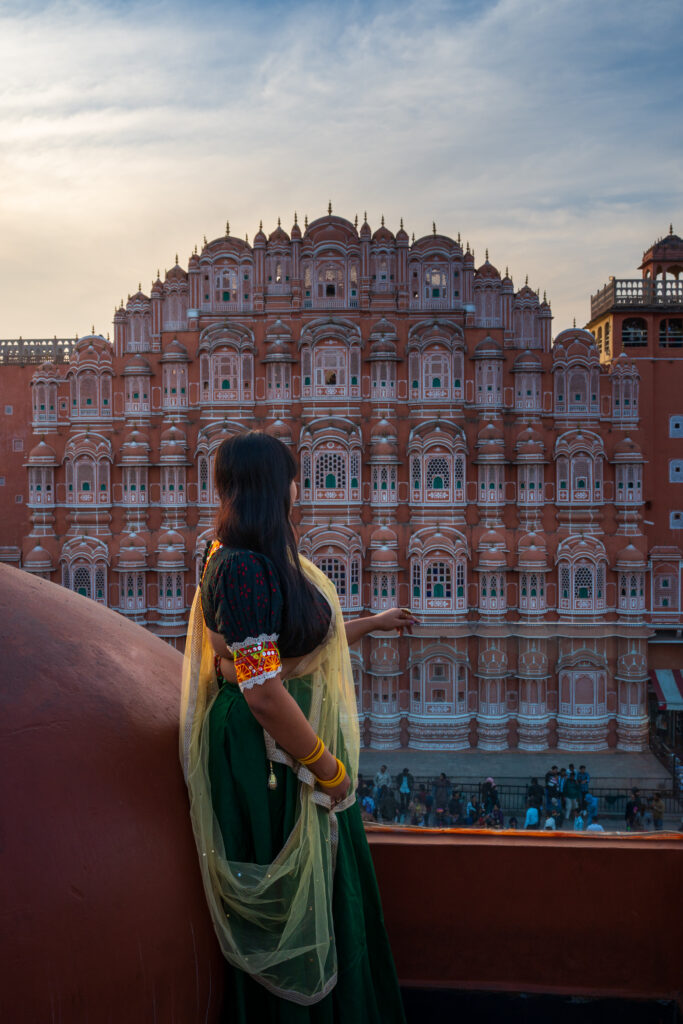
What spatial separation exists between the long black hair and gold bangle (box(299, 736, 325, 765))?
23 cm

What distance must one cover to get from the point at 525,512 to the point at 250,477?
1757cm

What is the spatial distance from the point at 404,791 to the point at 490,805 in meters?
1.84

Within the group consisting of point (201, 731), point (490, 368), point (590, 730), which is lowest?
point (590, 730)

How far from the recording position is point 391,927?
248 cm

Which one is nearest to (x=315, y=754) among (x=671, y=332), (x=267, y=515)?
(x=267, y=515)

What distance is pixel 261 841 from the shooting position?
192cm

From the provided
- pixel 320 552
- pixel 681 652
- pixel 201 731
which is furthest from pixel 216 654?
pixel 681 652

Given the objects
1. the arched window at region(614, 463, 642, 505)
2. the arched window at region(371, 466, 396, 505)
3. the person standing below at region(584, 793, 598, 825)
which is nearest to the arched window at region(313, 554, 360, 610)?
the arched window at region(371, 466, 396, 505)

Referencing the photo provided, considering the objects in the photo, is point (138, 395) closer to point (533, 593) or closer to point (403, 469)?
point (403, 469)

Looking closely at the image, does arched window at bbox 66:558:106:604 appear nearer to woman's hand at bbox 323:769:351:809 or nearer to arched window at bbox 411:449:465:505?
arched window at bbox 411:449:465:505

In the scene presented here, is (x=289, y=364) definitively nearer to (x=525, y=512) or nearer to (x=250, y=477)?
(x=525, y=512)

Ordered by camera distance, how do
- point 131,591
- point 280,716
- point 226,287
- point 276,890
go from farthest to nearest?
point 226,287
point 131,591
point 276,890
point 280,716

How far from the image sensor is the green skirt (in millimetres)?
1915

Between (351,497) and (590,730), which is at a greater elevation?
(351,497)
